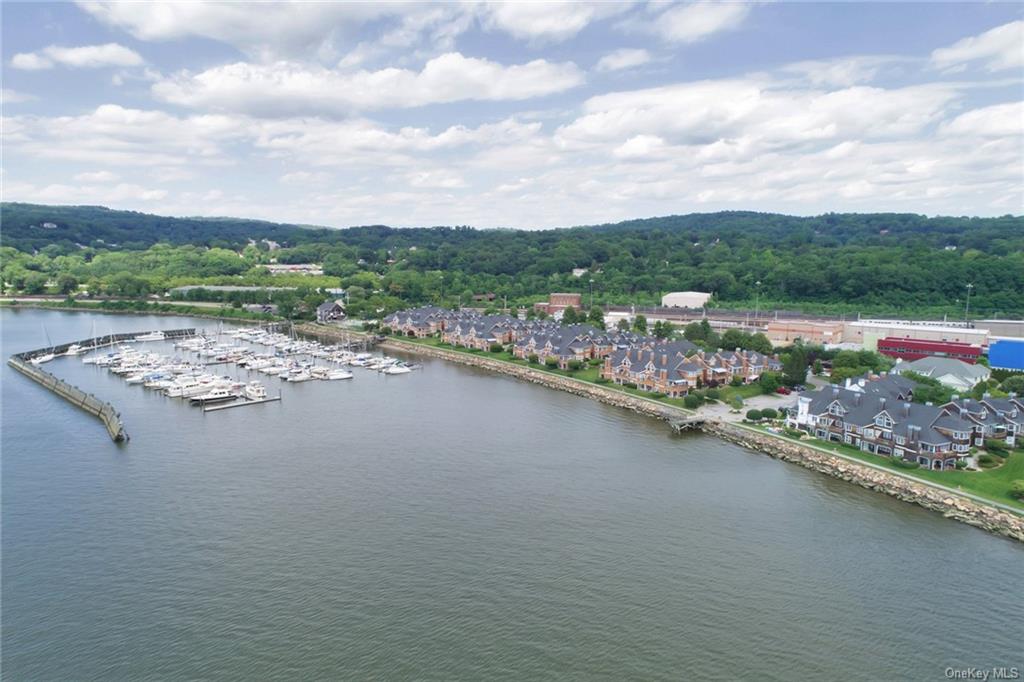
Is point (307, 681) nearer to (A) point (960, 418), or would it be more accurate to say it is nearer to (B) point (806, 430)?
(B) point (806, 430)

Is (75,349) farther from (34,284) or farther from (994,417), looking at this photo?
(994,417)

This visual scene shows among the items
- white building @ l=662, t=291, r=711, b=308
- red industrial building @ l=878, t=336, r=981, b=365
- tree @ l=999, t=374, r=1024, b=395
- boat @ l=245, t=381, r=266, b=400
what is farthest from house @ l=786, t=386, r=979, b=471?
white building @ l=662, t=291, r=711, b=308

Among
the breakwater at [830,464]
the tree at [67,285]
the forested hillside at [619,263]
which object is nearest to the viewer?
the breakwater at [830,464]

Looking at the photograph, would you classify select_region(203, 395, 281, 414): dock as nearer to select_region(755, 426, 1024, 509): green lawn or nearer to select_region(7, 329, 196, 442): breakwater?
select_region(7, 329, 196, 442): breakwater

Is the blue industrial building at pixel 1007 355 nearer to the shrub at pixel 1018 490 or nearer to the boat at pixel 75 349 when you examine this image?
the shrub at pixel 1018 490

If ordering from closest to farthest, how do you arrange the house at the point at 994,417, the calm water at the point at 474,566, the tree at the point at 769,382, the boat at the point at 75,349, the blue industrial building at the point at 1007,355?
the calm water at the point at 474,566
the house at the point at 994,417
the tree at the point at 769,382
the blue industrial building at the point at 1007,355
the boat at the point at 75,349

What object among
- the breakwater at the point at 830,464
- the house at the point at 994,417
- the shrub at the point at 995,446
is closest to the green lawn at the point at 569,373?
the breakwater at the point at 830,464

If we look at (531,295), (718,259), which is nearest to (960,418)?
(531,295)
